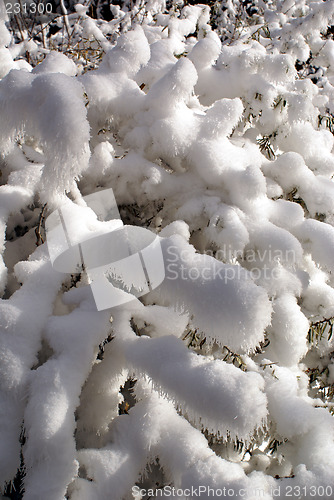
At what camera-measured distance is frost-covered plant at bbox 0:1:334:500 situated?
112 centimetres

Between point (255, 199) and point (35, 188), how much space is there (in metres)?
0.91

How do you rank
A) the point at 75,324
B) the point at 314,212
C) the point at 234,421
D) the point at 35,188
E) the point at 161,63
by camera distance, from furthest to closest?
the point at 161,63 < the point at 314,212 < the point at 35,188 < the point at 75,324 < the point at 234,421

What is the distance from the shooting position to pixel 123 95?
6.37ft

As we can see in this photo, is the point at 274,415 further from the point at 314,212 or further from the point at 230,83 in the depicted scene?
the point at 230,83

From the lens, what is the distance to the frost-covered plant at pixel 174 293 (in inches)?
43.9

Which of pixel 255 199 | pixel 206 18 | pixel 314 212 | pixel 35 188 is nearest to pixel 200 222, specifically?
pixel 255 199

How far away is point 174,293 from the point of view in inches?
46.8
